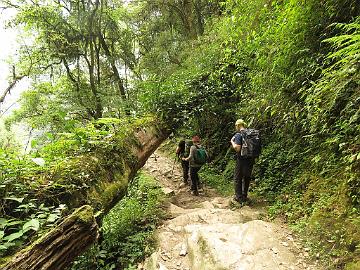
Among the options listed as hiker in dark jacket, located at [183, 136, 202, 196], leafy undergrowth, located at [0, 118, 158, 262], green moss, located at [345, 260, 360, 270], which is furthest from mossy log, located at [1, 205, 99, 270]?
hiker in dark jacket, located at [183, 136, 202, 196]

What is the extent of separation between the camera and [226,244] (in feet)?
15.1

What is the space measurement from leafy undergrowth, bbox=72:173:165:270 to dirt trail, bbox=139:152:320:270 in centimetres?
28

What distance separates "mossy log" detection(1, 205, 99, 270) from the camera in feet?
9.09

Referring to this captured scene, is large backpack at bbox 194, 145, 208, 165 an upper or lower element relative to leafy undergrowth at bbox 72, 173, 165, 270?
upper

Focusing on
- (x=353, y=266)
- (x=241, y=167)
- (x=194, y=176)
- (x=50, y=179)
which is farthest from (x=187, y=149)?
(x=353, y=266)

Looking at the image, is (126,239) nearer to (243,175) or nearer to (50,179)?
(50,179)

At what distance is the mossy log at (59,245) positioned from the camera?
2.77 m

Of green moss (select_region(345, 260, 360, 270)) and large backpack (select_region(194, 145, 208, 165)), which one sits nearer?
green moss (select_region(345, 260, 360, 270))

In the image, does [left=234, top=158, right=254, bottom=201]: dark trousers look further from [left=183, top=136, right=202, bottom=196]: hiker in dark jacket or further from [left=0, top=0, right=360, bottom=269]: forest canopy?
[left=183, top=136, right=202, bottom=196]: hiker in dark jacket

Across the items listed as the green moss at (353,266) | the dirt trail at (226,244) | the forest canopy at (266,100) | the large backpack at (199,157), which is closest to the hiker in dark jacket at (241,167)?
the dirt trail at (226,244)

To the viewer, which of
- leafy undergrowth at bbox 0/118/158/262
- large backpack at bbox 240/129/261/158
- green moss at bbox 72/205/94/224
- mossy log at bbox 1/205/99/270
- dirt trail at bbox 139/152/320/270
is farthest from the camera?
large backpack at bbox 240/129/261/158

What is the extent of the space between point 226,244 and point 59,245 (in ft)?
8.77

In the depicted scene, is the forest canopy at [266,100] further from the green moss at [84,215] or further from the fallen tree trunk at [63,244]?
the green moss at [84,215]

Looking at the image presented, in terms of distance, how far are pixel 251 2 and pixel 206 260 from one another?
700 centimetres
